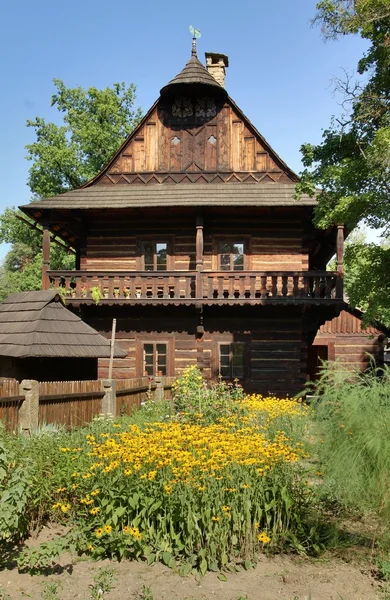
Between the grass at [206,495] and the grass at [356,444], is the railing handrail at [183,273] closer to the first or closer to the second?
the grass at [356,444]

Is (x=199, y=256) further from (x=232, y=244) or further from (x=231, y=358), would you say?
(x=231, y=358)

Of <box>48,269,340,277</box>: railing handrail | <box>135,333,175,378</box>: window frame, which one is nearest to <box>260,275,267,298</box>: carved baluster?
<box>48,269,340,277</box>: railing handrail

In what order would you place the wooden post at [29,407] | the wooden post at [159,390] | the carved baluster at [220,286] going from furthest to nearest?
1. the carved baluster at [220,286]
2. the wooden post at [159,390]
3. the wooden post at [29,407]

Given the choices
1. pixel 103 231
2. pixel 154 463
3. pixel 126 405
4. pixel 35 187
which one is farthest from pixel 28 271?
pixel 154 463

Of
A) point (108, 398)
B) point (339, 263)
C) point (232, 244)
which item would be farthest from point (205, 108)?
point (108, 398)

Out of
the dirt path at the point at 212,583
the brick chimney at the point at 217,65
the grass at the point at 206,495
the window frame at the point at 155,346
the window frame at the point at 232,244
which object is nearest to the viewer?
the dirt path at the point at 212,583

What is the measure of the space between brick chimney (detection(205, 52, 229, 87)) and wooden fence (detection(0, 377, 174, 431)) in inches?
553

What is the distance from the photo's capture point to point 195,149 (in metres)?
19.1

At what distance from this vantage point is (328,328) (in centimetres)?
2722

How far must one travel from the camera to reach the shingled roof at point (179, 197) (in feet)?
55.9

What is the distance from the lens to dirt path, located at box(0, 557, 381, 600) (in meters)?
A: 4.59

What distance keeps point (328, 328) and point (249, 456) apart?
73.4 ft

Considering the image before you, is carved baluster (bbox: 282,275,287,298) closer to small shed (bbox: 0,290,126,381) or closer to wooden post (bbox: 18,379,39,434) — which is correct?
small shed (bbox: 0,290,126,381)

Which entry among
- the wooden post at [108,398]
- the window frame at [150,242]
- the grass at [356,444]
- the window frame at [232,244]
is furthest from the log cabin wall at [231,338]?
the grass at [356,444]
